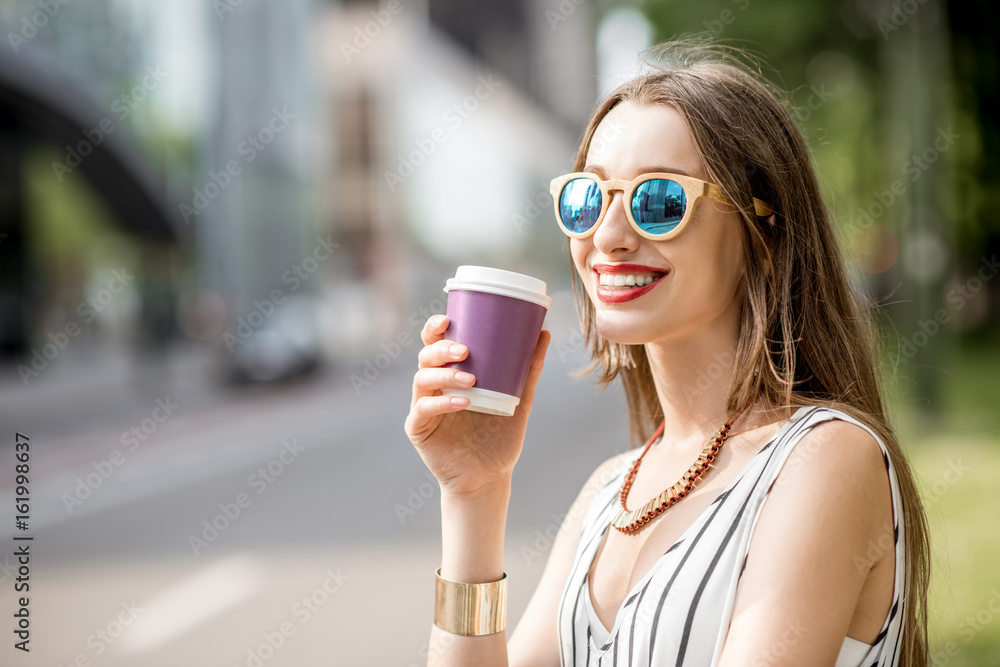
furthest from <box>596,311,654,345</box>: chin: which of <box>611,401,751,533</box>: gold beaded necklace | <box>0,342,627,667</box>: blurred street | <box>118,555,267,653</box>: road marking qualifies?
<box>118,555,267,653</box>: road marking

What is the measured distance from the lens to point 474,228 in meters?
59.1

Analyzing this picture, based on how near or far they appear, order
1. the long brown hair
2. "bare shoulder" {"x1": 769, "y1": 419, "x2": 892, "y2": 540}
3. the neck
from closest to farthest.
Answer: "bare shoulder" {"x1": 769, "y1": 419, "x2": 892, "y2": 540}, the long brown hair, the neck

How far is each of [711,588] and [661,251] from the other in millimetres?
564

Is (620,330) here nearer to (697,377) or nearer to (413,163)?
(697,377)

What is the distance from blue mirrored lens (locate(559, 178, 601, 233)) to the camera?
163 cm

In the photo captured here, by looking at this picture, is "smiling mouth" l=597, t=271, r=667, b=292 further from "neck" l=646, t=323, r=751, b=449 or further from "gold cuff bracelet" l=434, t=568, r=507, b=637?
"gold cuff bracelet" l=434, t=568, r=507, b=637

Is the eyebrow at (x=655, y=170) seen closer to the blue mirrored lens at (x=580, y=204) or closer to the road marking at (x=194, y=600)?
the blue mirrored lens at (x=580, y=204)

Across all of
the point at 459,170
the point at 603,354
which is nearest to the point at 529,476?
the point at 603,354

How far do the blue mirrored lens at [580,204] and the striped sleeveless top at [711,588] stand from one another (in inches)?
19.6

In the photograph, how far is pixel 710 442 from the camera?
161cm

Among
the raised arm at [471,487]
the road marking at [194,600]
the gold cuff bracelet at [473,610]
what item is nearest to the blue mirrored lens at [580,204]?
the raised arm at [471,487]

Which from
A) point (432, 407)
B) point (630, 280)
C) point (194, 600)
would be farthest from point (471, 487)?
point (194, 600)

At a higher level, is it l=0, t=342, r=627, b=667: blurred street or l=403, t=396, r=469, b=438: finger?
l=403, t=396, r=469, b=438: finger

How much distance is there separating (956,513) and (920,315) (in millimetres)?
4894
